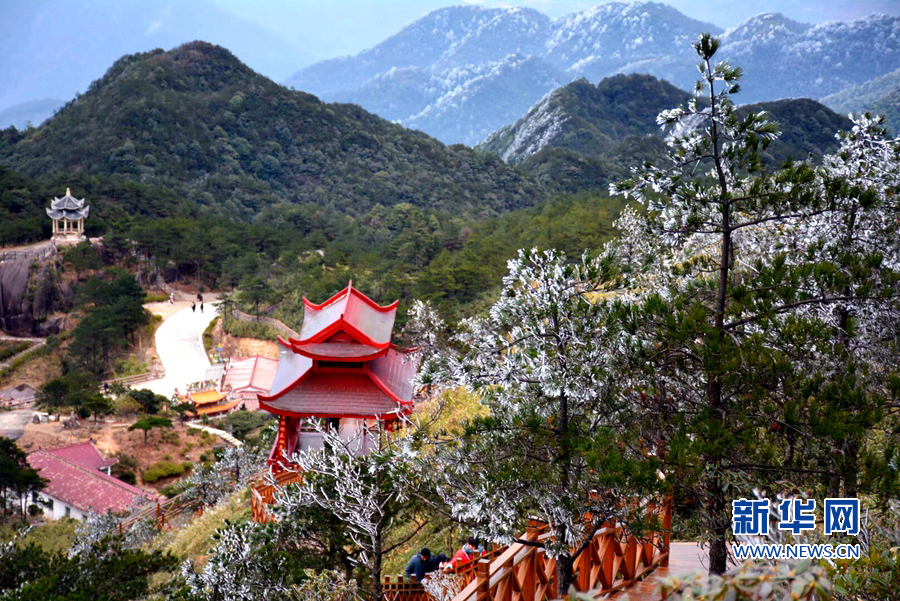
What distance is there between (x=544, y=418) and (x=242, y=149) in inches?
2693

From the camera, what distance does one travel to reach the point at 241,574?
225 inches

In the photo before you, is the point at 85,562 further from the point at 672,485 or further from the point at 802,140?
the point at 802,140

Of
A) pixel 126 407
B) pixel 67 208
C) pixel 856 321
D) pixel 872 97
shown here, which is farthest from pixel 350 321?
pixel 872 97

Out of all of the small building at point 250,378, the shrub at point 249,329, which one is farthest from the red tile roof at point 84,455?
the shrub at point 249,329

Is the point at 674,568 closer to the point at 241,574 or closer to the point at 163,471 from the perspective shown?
the point at 241,574

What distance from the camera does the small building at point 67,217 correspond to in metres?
38.1

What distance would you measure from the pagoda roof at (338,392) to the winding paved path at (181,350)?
16838 mm

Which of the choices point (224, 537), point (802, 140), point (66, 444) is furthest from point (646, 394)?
point (802, 140)

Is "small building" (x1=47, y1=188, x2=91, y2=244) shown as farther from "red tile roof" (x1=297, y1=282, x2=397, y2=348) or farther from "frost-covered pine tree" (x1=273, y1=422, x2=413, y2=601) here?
"frost-covered pine tree" (x1=273, y1=422, x2=413, y2=601)

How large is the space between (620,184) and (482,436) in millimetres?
1660

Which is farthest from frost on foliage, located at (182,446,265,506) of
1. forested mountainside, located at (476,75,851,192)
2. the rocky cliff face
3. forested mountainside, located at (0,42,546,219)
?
forested mountainside, located at (476,75,851,192)

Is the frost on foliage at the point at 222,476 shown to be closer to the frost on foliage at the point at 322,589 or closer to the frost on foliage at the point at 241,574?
the frost on foliage at the point at 241,574

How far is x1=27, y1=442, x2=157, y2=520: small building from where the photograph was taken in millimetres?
15931

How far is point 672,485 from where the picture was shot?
345 centimetres
